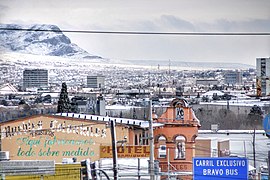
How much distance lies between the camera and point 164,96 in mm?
33094

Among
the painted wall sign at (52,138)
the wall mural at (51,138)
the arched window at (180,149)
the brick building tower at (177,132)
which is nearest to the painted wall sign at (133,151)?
the painted wall sign at (52,138)

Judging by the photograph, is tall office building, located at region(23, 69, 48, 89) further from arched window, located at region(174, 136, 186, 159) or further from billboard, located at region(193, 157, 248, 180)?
billboard, located at region(193, 157, 248, 180)

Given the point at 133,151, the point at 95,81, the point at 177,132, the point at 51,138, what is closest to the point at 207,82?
the point at 95,81

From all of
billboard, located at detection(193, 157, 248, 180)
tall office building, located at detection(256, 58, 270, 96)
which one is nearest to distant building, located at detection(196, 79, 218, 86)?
tall office building, located at detection(256, 58, 270, 96)

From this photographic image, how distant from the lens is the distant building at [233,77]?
39062 mm

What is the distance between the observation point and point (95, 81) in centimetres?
4303

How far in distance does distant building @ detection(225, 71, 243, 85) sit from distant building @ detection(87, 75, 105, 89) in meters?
5.40

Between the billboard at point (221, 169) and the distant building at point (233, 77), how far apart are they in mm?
22414

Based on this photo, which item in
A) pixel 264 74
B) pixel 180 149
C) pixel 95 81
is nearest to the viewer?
pixel 264 74

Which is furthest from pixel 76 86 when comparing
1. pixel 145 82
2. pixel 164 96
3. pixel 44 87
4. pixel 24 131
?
pixel 24 131

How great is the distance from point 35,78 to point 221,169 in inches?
1089

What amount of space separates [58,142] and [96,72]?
19.0m

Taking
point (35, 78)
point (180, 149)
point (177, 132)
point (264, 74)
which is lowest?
point (180, 149)

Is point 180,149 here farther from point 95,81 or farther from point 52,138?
point 95,81
